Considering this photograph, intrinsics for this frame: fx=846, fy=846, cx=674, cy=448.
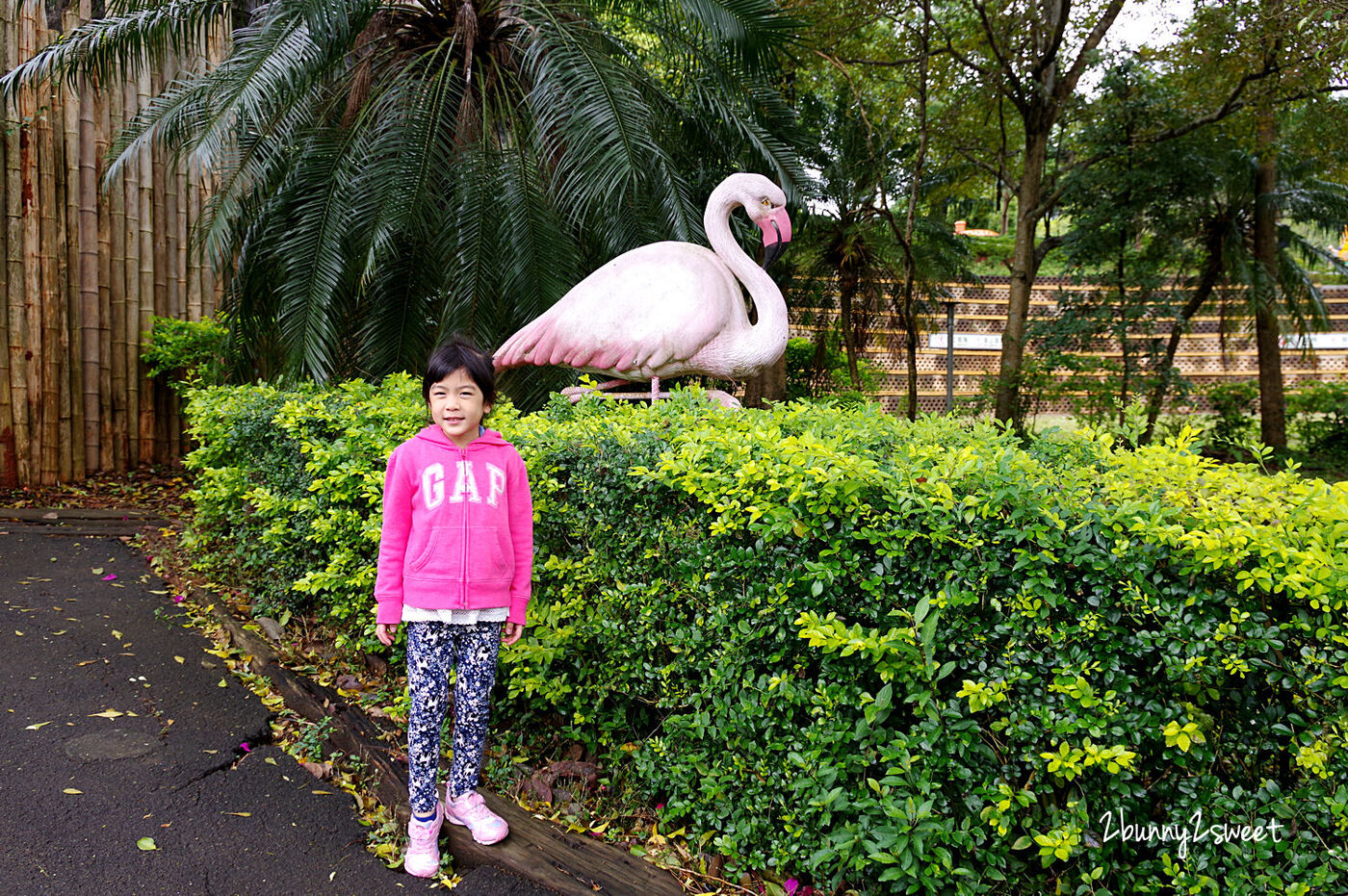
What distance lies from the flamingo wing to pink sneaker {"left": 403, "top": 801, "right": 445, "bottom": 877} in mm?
2429

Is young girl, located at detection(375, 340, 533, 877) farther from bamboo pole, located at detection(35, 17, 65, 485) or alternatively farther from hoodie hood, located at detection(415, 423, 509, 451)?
bamboo pole, located at detection(35, 17, 65, 485)

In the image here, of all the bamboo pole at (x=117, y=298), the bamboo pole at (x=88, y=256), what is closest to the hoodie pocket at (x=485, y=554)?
the bamboo pole at (x=88, y=256)

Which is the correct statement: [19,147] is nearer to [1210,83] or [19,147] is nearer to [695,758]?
[695,758]

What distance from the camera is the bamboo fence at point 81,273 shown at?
6883mm

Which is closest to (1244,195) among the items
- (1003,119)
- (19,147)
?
(1003,119)

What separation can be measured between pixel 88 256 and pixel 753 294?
6213mm

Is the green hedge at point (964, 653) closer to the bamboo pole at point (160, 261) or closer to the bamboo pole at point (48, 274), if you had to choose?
the bamboo pole at point (48, 274)

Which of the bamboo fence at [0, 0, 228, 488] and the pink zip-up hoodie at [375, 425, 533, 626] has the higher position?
the bamboo fence at [0, 0, 228, 488]

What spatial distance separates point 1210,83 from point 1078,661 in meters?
9.69

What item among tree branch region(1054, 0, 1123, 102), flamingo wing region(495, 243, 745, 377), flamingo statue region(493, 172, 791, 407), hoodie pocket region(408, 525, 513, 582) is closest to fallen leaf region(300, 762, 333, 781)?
hoodie pocket region(408, 525, 513, 582)

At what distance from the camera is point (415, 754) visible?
2.38m

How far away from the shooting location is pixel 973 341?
18.1 m

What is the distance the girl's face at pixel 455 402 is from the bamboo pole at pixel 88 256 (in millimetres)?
6689

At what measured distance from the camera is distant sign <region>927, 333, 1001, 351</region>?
17500 millimetres
